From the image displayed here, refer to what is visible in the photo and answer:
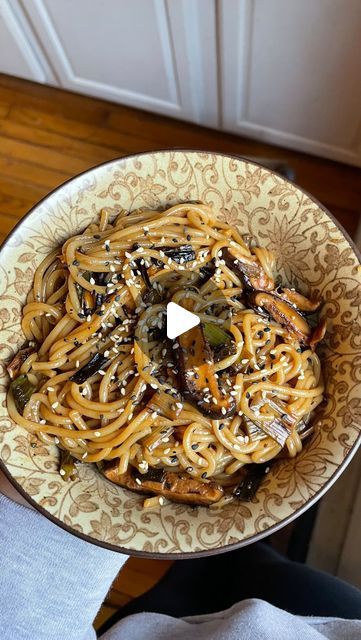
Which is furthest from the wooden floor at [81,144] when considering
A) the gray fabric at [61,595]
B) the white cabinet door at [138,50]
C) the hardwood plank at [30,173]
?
the gray fabric at [61,595]

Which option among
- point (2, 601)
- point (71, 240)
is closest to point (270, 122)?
point (71, 240)

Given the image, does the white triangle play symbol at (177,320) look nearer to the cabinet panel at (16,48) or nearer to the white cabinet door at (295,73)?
the white cabinet door at (295,73)

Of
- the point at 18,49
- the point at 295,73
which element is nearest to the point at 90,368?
the point at 295,73

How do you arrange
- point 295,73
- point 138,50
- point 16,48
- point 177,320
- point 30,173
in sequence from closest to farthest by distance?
point 177,320, point 295,73, point 138,50, point 16,48, point 30,173

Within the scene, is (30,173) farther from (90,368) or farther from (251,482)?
(251,482)

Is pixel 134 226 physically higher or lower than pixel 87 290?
higher

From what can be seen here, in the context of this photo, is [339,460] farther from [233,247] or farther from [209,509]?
[233,247]

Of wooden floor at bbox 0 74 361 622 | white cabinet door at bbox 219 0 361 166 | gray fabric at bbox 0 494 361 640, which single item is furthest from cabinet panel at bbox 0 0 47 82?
gray fabric at bbox 0 494 361 640
